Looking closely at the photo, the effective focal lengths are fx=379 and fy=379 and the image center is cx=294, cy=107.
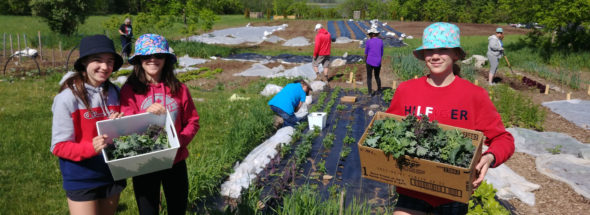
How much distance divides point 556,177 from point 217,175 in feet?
13.5

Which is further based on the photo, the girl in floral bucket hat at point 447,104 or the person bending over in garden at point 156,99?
the person bending over in garden at point 156,99

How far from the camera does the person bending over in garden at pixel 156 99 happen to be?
2316mm

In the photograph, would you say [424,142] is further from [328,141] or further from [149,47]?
[328,141]

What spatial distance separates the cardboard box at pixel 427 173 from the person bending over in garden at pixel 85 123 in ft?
4.54

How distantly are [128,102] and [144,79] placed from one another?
0.17 m

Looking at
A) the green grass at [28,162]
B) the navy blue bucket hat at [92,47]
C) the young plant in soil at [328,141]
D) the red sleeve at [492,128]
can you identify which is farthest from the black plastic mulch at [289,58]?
the navy blue bucket hat at [92,47]

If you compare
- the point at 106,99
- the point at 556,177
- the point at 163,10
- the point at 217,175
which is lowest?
the point at 556,177

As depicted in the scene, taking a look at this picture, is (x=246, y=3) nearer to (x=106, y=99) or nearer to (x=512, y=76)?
(x=512, y=76)

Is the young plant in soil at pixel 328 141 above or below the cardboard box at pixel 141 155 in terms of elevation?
below

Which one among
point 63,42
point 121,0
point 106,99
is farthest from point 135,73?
point 121,0

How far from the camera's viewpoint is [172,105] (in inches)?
94.0

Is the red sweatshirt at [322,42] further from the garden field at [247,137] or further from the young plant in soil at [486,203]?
the young plant in soil at [486,203]

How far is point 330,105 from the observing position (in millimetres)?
7508

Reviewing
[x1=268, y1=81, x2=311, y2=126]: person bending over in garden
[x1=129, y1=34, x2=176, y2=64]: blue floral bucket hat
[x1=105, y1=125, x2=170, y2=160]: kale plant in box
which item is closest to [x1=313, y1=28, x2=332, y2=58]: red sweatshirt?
[x1=268, y1=81, x2=311, y2=126]: person bending over in garden
